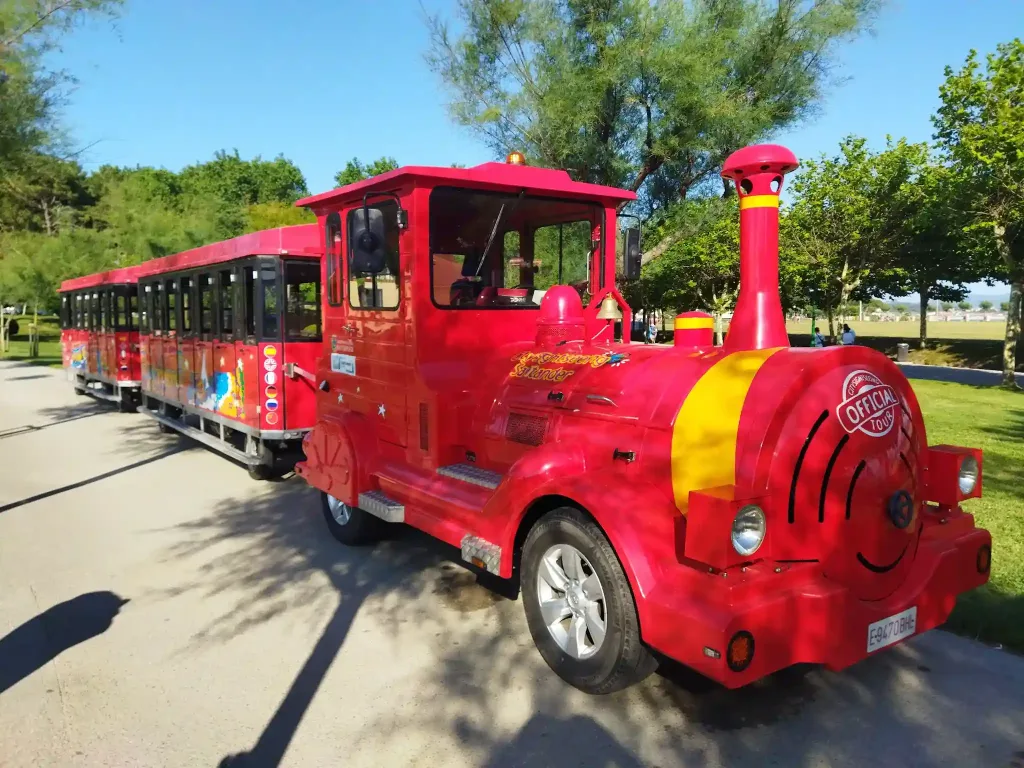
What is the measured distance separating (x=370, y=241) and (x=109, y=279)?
11509 millimetres

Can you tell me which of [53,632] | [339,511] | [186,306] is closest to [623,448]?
[339,511]

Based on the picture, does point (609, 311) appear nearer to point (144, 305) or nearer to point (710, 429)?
point (710, 429)

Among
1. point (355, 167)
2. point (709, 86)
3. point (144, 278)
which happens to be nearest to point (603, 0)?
point (709, 86)

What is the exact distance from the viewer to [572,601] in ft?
11.4

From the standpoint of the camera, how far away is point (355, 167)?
Result: 41000 mm

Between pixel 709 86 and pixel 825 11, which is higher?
pixel 825 11

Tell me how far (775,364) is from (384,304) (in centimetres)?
270

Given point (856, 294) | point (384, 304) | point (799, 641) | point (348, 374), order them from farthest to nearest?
1. point (856, 294)
2. point (348, 374)
3. point (384, 304)
4. point (799, 641)

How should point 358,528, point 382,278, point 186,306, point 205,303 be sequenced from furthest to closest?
point 186,306, point 205,303, point 358,528, point 382,278

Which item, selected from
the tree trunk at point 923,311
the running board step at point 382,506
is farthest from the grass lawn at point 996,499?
the tree trunk at point 923,311

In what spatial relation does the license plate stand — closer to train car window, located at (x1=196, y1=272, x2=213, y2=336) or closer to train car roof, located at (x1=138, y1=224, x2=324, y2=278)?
train car roof, located at (x1=138, y1=224, x2=324, y2=278)

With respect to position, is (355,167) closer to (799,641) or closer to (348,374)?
(348,374)

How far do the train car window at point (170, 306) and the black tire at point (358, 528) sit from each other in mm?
5851

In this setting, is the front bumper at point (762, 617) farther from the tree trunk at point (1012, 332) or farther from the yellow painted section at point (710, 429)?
the tree trunk at point (1012, 332)
